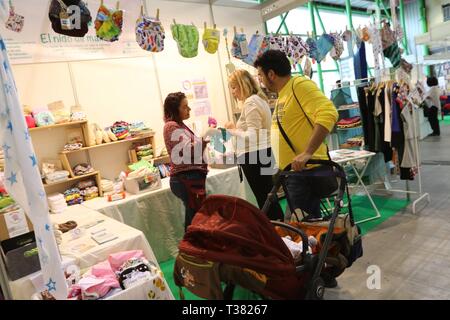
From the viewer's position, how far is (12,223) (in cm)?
175

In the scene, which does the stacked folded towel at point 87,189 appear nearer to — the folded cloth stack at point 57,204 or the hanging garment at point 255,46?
the folded cloth stack at point 57,204

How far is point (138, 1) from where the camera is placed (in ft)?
14.0

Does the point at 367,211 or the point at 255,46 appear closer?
the point at 367,211

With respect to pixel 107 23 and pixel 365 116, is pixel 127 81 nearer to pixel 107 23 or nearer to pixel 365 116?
pixel 107 23

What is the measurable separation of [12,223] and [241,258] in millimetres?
1235

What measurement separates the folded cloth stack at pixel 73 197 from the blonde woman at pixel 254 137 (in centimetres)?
182

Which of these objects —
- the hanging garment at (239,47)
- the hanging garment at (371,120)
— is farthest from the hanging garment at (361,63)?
the hanging garment at (239,47)

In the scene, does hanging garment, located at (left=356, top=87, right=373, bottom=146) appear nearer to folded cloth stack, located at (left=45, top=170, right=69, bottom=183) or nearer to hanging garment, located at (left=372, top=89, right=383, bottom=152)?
hanging garment, located at (left=372, top=89, right=383, bottom=152)

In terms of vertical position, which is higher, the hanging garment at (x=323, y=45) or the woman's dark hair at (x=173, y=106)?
the hanging garment at (x=323, y=45)

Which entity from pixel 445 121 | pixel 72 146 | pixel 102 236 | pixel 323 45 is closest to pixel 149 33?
pixel 72 146

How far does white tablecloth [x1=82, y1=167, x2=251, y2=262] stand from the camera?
3246 millimetres

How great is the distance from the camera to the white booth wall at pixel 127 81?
11.7ft

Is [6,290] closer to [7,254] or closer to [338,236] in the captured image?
[7,254]
